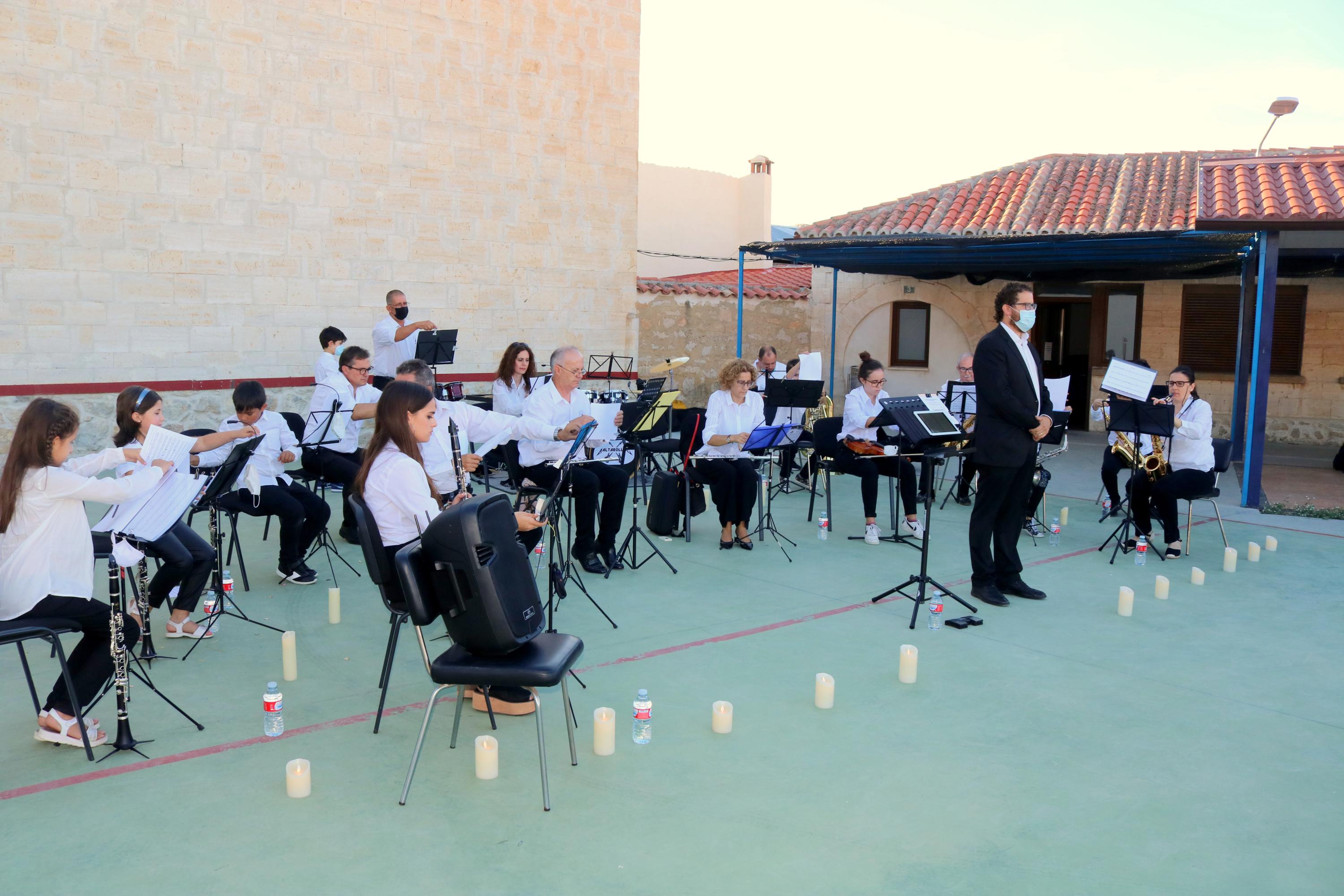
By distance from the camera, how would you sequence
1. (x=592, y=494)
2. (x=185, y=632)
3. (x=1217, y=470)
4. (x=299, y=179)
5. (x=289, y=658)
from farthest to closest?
(x=299, y=179), (x=1217, y=470), (x=592, y=494), (x=185, y=632), (x=289, y=658)

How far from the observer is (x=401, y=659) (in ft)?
17.1

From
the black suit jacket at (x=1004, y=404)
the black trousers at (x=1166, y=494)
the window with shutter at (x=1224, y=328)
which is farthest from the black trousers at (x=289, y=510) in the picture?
the window with shutter at (x=1224, y=328)

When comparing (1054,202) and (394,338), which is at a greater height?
(1054,202)

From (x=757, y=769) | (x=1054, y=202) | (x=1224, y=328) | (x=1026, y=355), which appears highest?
(x=1054, y=202)

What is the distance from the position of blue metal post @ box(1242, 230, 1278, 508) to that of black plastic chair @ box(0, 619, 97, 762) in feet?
32.2

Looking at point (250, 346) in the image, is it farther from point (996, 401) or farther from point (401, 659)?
point (996, 401)

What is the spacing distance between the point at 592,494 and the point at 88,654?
11.5 ft

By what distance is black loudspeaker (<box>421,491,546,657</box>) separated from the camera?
135 inches

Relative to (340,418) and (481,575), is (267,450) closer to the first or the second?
(340,418)

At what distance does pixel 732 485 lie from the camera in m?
7.88

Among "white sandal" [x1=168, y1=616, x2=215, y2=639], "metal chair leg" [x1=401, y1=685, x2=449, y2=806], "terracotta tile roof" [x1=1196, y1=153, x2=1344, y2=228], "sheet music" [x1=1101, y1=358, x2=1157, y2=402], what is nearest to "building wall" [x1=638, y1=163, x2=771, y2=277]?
"terracotta tile roof" [x1=1196, y1=153, x2=1344, y2=228]

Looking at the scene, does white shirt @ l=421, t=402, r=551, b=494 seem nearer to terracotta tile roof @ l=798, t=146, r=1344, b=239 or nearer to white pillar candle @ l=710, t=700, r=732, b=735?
white pillar candle @ l=710, t=700, r=732, b=735

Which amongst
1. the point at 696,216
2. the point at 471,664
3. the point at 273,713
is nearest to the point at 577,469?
the point at 273,713

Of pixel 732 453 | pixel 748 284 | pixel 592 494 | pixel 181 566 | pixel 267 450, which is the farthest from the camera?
pixel 748 284
